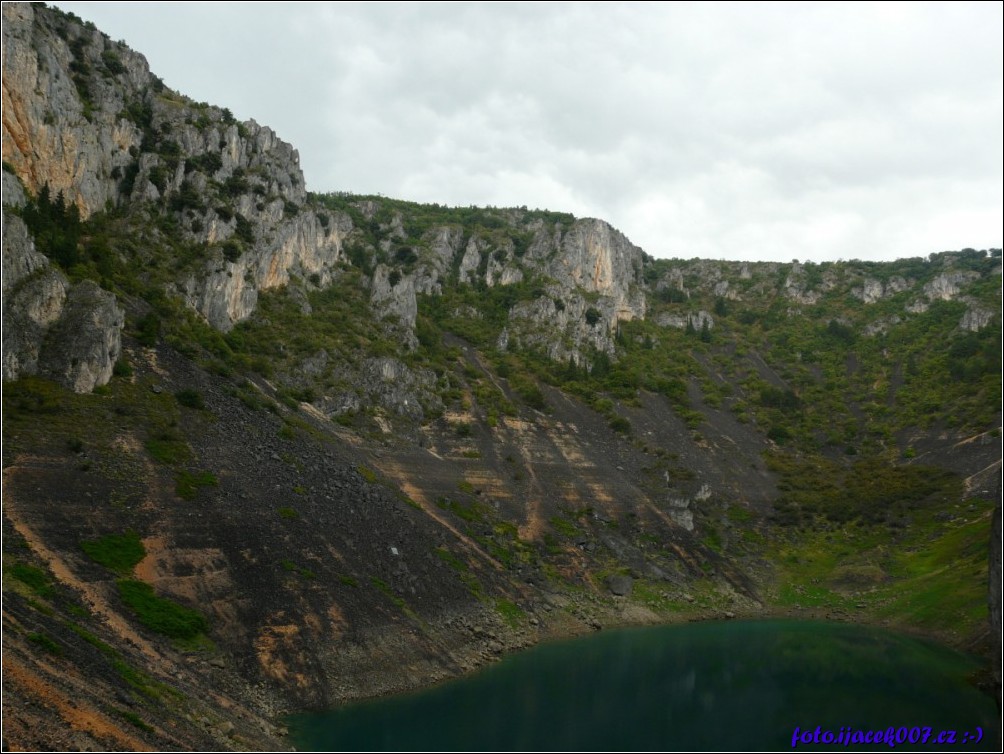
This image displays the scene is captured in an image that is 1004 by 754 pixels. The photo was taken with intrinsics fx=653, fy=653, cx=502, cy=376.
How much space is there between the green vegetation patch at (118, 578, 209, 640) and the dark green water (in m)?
7.94

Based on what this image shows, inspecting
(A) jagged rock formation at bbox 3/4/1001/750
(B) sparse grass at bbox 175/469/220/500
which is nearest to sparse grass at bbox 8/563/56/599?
(A) jagged rock formation at bbox 3/4/1001/750

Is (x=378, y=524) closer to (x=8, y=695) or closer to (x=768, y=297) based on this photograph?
(x=8, y=695)

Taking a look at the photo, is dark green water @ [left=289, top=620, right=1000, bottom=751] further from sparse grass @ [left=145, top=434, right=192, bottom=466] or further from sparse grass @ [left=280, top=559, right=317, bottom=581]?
sparse grass @ [left=145, top=434, right=192, bottom=466]

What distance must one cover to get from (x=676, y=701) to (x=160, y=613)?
3324 centimetres

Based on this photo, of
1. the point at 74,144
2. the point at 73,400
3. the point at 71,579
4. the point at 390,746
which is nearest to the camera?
the point at 390,746

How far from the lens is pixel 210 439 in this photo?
55.1 metres

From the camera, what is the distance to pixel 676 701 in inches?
1745

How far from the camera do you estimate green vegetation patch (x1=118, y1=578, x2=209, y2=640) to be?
3644 centimetres

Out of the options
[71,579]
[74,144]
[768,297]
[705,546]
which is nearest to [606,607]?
[705,546]

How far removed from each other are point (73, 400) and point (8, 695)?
29.5m

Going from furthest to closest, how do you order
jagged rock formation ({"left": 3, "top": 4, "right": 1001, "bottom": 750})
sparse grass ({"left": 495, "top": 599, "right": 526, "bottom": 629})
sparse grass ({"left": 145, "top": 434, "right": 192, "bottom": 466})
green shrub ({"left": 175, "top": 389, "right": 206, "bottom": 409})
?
1. sparse grass ({"left": 495, "top": 599, "right": 526, "bottom": 629})
2. green shrub ({"left": 175, "top": 389, "right": 206, "bottom": 409})
3. sparse grass ({"left": 145, "top": 434, "right": 192, "bottom": 466})
4. jagged rock formation ({"left": 3, "top": 4, "right": 1001, "bottom": 750})

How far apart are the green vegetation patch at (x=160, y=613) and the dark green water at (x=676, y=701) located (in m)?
7.94

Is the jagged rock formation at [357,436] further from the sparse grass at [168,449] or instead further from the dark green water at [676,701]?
the dark green water at [676,701]

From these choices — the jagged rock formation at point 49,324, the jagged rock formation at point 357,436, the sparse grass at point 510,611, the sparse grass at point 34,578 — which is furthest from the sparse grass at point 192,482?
the sparse grass at point 510,611
